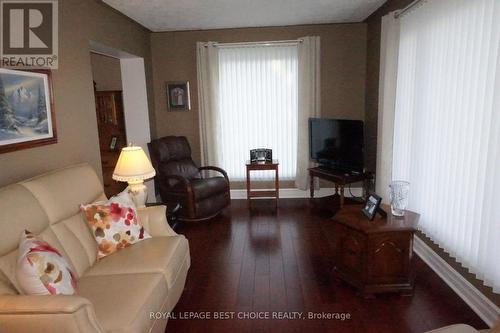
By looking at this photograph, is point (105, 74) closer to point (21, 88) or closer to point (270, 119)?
point (270, 119)

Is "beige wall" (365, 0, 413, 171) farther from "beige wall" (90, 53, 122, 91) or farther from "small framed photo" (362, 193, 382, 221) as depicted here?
"beige wall" (90, 53, 122, 91)

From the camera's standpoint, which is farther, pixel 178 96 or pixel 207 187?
pixel 178 96

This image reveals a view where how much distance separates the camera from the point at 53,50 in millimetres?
2740

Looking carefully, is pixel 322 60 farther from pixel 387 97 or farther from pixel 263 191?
pixel 263 191

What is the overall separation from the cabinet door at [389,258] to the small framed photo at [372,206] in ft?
0.61

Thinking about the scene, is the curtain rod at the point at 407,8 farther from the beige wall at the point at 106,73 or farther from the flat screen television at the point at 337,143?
the beige wall at the point at 106,73

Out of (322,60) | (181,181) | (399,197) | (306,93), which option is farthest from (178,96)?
(399,197)

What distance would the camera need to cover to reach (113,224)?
94.7 inches

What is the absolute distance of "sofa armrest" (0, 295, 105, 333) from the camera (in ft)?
4.57

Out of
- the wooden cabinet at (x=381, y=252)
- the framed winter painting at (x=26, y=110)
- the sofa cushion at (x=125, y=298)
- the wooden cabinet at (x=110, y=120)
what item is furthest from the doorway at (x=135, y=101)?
the wooden cabinet at (x=381, y=252)

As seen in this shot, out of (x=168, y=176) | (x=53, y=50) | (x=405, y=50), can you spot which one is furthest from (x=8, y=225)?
(x=405, y=50)

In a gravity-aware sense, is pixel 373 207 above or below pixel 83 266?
above

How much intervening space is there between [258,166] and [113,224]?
2.62 m

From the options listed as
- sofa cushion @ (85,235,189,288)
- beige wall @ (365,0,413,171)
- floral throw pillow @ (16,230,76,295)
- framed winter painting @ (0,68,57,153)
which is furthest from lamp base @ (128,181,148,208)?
beige wall @ (365,0,413,171)
